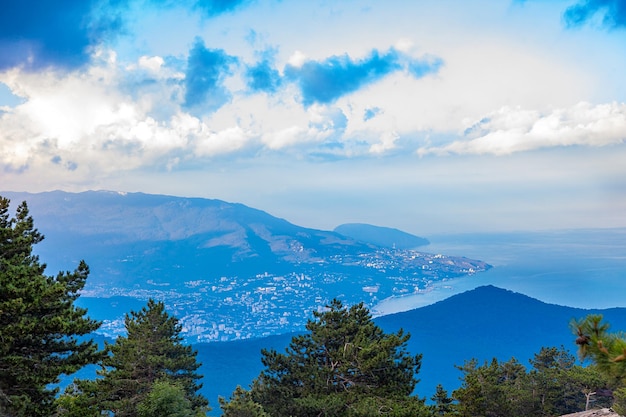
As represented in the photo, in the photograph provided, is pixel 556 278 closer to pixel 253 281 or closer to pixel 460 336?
pixel 460 336

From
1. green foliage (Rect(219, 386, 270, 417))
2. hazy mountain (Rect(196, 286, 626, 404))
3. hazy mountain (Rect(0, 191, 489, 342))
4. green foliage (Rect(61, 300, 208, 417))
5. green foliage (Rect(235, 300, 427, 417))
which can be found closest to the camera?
green foliage (Rect(61, 300, 208, 417))

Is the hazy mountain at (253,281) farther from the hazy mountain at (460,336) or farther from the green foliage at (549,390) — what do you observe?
the green foliage at (549,390)

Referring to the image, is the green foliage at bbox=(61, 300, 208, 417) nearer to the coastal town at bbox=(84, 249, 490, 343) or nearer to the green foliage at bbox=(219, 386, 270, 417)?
the green foliage at bbox=(219, 386, 270, 417)

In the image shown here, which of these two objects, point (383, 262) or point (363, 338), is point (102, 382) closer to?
point (363, 338)

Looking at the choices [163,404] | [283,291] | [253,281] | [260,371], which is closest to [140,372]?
[163,404]

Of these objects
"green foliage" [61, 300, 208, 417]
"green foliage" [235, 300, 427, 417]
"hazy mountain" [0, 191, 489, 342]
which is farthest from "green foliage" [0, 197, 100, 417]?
"hazy mountain" [0, 191, 489, 342]

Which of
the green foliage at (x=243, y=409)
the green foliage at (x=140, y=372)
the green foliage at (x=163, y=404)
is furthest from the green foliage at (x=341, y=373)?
the green foliage at (x=163, y=404)
